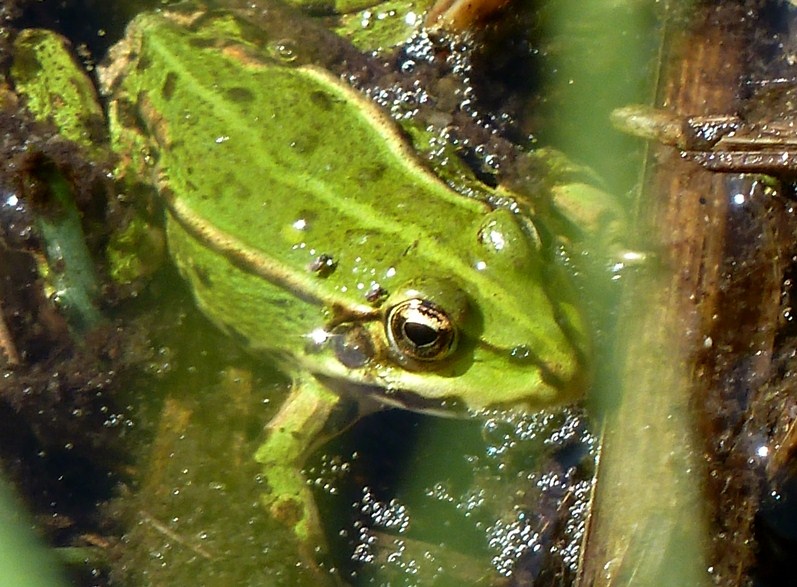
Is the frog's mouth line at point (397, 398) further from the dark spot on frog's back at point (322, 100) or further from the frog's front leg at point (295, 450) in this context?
the dark spot on frog's back at point (322, 100)

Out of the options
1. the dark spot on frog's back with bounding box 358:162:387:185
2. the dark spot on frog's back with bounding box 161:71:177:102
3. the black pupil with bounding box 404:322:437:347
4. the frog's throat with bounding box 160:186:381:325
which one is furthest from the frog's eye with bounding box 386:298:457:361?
the dark spot on frog's back with bounding box 161:71:177:102

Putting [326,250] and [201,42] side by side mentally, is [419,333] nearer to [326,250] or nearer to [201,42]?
[326,250]

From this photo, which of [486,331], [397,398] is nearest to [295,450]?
[397,398]

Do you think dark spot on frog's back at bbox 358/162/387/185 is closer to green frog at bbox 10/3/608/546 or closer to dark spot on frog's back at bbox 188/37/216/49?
green frog at bbox 10/3/608/546

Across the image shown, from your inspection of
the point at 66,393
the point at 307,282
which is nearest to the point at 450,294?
the point at 307,282

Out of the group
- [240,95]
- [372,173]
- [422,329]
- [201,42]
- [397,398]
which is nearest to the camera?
[422,329]

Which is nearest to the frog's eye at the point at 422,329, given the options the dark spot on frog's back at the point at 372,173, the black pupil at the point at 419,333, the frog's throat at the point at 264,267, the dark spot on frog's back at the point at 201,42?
the black pupil at the point at 419,333
